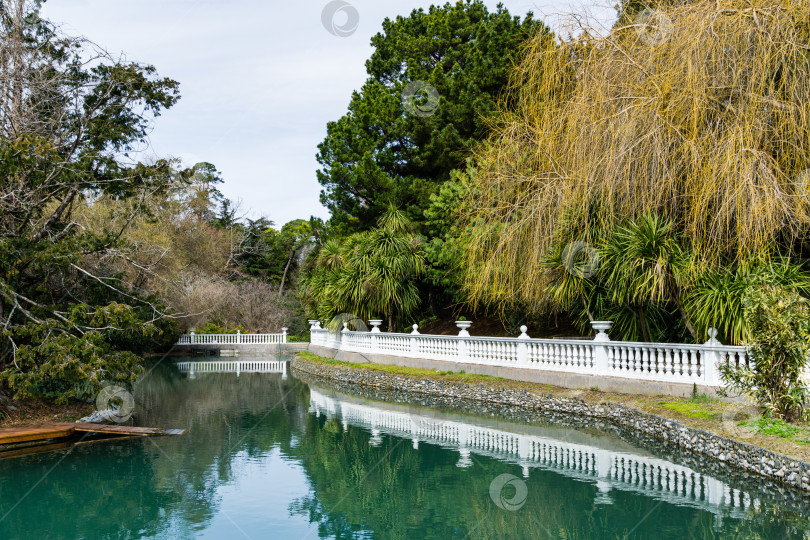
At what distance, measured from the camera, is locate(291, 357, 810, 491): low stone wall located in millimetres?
7477

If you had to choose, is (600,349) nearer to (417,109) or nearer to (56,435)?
(56,435)

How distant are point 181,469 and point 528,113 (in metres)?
10.8

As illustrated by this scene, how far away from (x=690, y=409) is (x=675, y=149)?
4334 millimetres

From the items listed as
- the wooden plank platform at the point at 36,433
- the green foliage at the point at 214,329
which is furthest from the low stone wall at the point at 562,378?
the green foliage at the point at 214,329

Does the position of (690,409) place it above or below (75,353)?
below

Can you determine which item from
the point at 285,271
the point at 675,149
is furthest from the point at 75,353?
the point at 285,271

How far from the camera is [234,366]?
94.7 feet

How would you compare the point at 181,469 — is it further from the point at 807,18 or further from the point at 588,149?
the point at 807,18

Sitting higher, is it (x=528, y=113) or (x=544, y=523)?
(x=528, y=113)

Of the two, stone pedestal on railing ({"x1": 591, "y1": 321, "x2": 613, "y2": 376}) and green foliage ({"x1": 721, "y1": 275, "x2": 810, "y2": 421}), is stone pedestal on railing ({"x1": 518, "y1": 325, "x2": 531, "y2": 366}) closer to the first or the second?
stone pedestal on railing ({"x1": 591, "y1": 321, "x2": 613, "y2": 376})

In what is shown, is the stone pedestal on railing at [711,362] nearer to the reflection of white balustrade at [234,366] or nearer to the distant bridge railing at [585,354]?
the distant bridge railing at [585,354]

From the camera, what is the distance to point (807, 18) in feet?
32.0

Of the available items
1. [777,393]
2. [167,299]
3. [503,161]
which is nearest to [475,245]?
[503,161]

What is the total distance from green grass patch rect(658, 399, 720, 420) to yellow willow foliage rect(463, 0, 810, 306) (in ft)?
7.61
